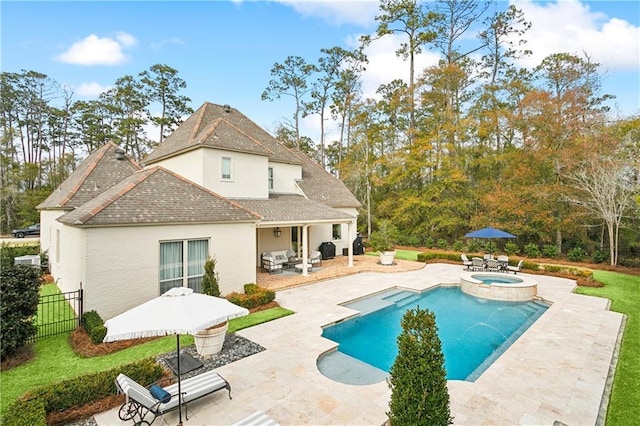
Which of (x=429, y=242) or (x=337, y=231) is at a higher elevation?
(x=337, y=231)

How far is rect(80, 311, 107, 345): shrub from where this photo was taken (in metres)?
9.23

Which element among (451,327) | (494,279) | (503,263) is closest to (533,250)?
(503,263)

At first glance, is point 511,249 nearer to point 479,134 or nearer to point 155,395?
point 479,134

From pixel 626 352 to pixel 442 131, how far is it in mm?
24982

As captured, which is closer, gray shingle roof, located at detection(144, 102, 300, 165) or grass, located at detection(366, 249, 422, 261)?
gray shingle roof, located at detection(144, 102, 300, 165)

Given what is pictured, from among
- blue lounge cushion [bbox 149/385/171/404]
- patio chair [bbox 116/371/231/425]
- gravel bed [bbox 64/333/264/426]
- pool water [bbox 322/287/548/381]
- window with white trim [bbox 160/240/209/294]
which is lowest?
pool water [bbox 322/287/548/381]

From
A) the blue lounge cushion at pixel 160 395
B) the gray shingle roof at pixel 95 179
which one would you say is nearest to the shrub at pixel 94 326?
the blue lounge cushion at pixel 160 395

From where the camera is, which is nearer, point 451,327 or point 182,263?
point 451,327

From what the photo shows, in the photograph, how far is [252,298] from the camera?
12586mm

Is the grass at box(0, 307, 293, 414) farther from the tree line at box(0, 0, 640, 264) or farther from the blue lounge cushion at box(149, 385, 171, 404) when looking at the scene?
the tree line at box(0, 0, 640, 264)

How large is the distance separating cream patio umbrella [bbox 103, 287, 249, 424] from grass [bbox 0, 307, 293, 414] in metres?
3.45

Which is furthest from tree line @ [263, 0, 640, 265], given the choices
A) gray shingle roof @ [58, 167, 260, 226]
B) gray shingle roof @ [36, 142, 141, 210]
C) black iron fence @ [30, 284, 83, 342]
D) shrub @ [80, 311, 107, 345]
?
shrub @ [80, 311, 107, 345]

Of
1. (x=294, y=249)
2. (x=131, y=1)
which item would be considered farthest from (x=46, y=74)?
(x=294, y=249)

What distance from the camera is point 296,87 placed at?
40.3 meters
